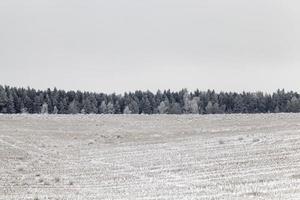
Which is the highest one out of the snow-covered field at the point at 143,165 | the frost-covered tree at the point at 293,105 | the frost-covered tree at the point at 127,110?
the frost-covered tree at the point at 293,105

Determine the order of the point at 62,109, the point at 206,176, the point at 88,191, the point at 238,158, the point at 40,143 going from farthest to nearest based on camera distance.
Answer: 1. the point at 62,109
2. the point at 40,143
3. the point at 238,158
4. the point at 206,176
5. the point at 88,191

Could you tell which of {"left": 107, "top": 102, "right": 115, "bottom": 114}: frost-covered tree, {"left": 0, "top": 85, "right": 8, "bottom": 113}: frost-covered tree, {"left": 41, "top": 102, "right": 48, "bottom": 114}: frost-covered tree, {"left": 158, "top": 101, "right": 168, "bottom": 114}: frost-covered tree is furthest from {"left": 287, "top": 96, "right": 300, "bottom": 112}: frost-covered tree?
{"left": 0, "top": 85, "right": 8, "bottom": 113}: frost-covered tree

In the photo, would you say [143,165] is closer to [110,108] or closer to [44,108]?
[44,108]

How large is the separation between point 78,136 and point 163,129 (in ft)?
32.7

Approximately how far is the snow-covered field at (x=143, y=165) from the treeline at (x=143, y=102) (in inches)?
2930

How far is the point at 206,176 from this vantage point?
3416 centimetres

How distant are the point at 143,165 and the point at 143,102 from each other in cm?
12242

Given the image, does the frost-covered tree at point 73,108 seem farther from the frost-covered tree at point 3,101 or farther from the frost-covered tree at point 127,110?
the frost-covered tree at point 3,101

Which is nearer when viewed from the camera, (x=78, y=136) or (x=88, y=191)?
(x=88, y=191)

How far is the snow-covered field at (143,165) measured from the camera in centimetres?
2888

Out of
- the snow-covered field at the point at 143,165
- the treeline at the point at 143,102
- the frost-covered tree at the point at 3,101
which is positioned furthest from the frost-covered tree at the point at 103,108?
the snow-covered field at the point at 143,165

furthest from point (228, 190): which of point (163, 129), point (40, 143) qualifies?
point (163, 129)

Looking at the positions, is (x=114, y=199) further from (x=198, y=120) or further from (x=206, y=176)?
(x=198, y=120)

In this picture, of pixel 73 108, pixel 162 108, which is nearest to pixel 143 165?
pixel 73 108
